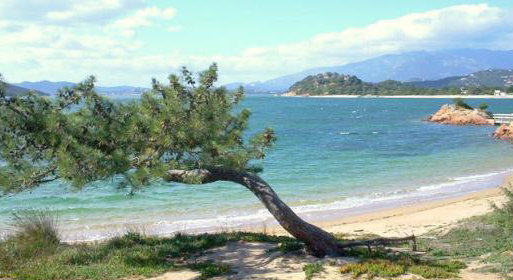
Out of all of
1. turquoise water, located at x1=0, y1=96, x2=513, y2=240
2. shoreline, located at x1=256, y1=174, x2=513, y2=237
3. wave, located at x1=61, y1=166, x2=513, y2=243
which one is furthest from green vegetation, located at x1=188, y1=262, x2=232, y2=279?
wave, located at x1=61, y1=166, x2=513, y2=243

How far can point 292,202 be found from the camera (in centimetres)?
2447

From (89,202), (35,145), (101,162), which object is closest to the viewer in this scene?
(101,162)

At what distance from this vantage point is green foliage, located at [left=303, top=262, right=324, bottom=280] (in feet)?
33.7

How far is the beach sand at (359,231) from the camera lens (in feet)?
34.4

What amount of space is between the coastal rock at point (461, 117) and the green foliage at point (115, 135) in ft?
227

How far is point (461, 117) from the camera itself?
75938mm

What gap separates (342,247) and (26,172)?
6.60 m

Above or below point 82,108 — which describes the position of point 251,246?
below

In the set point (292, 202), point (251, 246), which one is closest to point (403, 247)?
point (251, 246)

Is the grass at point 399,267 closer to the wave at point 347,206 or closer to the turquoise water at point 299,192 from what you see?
the turquoise water at point 299,192

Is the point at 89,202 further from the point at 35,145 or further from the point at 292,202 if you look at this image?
the point at 35,145

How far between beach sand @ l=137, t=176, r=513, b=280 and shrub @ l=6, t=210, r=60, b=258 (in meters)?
3.16

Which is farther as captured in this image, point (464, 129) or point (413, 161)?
point (464, 129)

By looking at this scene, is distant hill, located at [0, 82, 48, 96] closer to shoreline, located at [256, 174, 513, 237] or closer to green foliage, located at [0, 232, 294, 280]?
green foliage, located at [0, 232, 294, 280]
